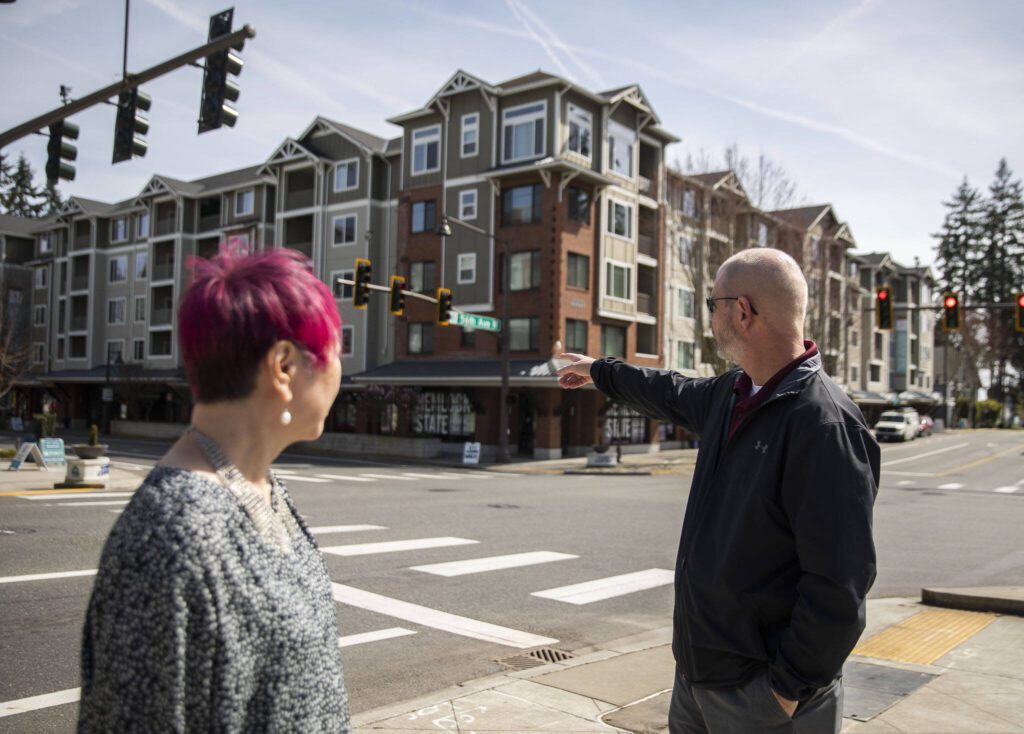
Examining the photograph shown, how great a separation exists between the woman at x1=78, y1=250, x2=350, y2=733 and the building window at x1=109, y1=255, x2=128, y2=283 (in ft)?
206

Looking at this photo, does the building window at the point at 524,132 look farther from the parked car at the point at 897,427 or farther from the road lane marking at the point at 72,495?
the parked car at the point at 897,427

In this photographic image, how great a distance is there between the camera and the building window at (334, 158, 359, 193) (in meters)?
43.6

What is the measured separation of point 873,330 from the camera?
70.8 metres

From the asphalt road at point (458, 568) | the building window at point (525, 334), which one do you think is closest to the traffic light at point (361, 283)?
the asphalt road at point (458, 568)

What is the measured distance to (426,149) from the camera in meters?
40.6

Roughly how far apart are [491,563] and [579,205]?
95.2 ft

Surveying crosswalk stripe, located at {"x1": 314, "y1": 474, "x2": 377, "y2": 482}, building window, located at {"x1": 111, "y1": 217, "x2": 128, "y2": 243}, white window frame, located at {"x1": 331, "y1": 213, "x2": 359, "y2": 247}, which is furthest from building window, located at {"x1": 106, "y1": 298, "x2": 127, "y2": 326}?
crosswalk stripe, located at {"x1": 314, "y1": 474, "x2": 377, "y2": 482}

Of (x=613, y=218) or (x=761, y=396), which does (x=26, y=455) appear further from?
(x=613, y=218)

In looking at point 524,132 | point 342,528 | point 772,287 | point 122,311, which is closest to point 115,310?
point 122,311

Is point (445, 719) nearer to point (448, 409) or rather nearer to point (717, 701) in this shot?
point (717, 701)

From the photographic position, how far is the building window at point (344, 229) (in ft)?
142

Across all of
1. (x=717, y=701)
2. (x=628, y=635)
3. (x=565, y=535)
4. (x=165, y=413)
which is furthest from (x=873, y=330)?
(x=717, y=701)

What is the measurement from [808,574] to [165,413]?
5754 centimetres

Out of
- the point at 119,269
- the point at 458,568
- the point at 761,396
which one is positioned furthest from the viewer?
the point at 119,269
